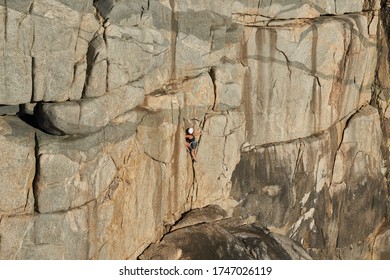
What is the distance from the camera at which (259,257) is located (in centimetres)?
3142

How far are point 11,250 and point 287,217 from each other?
54.8ft

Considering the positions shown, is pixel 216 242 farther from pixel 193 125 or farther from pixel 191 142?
pixel 193 125

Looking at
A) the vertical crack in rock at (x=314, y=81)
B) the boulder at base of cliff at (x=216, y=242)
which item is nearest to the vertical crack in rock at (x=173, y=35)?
the boulder at base of cliff at (x=216, y=242)

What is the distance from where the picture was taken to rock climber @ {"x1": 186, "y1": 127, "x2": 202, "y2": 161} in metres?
32.5

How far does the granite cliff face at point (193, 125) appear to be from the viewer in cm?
2647

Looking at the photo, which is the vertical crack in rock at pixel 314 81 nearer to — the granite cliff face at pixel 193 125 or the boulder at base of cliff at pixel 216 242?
the granite cliff face at pixel 193 125

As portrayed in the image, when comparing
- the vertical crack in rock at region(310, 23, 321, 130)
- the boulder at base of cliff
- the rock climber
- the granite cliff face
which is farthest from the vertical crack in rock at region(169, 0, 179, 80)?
the vertical crack in rock at region(310, 23, 321, 130)

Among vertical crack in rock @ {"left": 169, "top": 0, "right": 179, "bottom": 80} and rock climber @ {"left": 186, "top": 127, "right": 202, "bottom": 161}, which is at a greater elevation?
vertical crack in rock @ {"left": 169, "top": 0, "right": 179, "bottom": 80}

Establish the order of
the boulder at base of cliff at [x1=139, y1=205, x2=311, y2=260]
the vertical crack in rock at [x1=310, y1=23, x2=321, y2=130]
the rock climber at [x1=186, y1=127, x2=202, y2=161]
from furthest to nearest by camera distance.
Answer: the vertical crack in rock at [x1=310, y1=23, x2=321, y2=130] < the rock climber at [x1=186, y1=127, x2=202, y2=161] < the boulder at base of cliff at [x1=139, y1=205, x2=311, y2=260]

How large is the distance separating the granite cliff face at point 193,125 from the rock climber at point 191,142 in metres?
0.45

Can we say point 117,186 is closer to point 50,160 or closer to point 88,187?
point 88,187

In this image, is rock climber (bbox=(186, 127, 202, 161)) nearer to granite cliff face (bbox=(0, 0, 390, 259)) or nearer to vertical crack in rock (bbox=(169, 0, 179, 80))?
granite cliff face (bbox=(0, 0, 390, 259))

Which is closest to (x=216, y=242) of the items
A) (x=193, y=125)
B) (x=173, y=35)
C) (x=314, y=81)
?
(x=193, y=125)

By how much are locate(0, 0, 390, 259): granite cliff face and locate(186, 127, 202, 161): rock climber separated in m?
0.45
